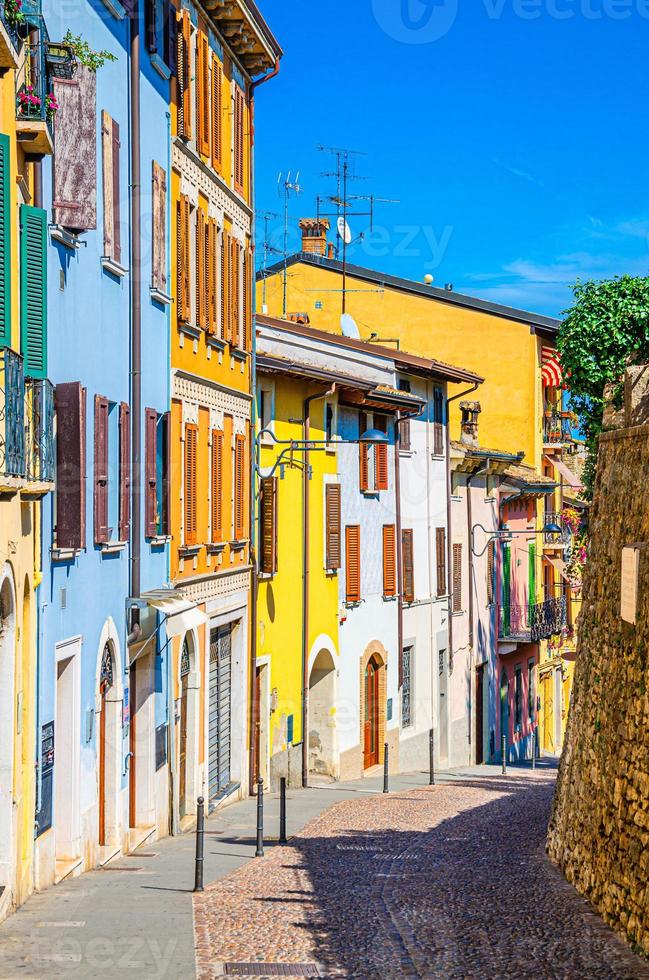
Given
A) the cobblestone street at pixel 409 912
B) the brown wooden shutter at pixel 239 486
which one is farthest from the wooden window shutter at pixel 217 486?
the cobblestone street at pixel 409 912

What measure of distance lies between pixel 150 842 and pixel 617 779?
8437 mm

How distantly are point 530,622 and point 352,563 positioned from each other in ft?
52.0

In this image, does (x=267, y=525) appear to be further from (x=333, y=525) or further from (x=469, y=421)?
(x=469, y=421)

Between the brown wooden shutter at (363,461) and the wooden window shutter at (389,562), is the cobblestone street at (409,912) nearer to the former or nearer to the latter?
the brown wooden shutter at (363,461)

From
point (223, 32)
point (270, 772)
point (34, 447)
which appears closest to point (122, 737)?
point (34, 447)

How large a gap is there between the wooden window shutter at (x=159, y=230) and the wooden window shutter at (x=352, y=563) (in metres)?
13.5

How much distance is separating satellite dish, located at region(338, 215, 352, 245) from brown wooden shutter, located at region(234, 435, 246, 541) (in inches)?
663

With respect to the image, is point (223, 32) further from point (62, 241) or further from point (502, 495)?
point (502, 495)

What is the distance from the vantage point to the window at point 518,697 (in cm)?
4878

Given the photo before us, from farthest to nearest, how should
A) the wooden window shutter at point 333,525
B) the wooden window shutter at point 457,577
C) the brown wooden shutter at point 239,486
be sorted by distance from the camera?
the wooden window shutter at point 457,577 → the wooden window shutter at point 333,525 → the brown wooden shutter at point 239,486

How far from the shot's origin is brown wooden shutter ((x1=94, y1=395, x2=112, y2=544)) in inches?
649

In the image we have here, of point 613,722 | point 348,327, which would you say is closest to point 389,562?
point 348,327

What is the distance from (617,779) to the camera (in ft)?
41.3

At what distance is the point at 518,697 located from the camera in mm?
49281
